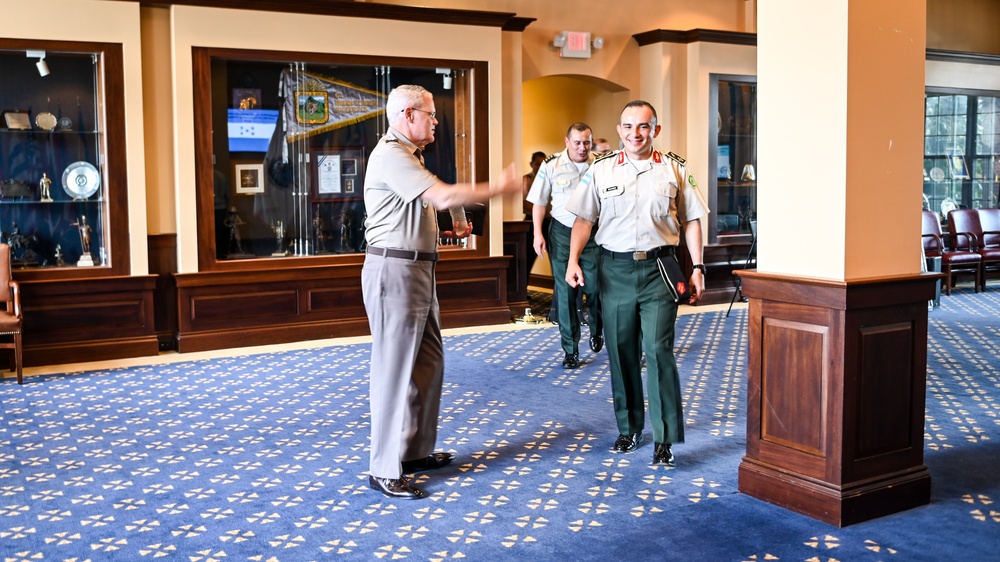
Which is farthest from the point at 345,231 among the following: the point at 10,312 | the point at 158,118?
the point at 10,312

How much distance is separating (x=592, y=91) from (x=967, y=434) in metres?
7.46

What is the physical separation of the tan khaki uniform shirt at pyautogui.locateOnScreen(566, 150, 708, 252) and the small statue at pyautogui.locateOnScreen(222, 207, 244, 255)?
4474mm

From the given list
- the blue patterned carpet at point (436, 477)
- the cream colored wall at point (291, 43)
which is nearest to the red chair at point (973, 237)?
the blue patterned carpet at point (436, 477)

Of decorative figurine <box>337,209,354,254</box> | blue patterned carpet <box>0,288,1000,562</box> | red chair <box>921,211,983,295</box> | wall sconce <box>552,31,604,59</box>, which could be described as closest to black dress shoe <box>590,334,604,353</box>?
blue patterned carpet <box>0,288,1000,562</box>

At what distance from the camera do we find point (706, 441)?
5.26 meters

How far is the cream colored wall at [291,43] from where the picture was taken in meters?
8.25

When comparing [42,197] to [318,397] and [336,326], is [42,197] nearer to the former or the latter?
[336,326]

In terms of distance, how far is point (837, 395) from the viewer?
13.1 feet

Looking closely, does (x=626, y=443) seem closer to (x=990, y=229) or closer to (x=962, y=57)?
(x=990, y=229)

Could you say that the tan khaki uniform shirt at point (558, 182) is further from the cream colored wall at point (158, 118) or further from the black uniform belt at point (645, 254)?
the cream colored wall at point (158, 118)

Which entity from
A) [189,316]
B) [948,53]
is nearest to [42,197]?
[189,316]

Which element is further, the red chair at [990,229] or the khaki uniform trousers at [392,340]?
the red chair at [990,229]

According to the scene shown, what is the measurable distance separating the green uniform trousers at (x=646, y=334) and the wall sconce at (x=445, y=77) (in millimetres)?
5078

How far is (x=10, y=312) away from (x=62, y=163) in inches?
54.1
